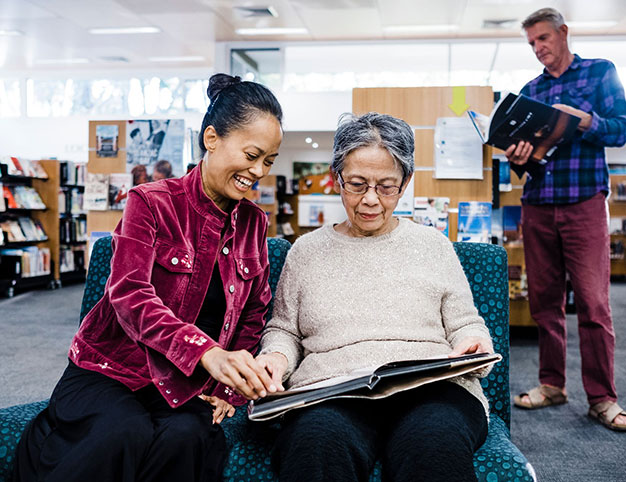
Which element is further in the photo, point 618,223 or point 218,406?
point 618,223

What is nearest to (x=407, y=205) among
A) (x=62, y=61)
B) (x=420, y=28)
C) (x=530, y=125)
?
(x=530, y=125)

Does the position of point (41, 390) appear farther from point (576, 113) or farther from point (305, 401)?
point (576, 113)

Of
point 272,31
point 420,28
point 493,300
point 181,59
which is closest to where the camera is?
point 493,300

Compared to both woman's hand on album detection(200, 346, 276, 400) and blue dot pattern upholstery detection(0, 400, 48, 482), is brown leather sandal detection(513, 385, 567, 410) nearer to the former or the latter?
woman's hand on album detection(200, 346, 276, 400)

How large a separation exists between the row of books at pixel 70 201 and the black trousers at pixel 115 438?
277 inches

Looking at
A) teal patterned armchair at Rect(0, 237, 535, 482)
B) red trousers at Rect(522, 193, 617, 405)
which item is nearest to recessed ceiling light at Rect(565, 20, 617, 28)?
red trousers at Rect(522, 193, 617, 405)

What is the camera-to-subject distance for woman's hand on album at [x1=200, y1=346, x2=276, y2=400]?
1.09m

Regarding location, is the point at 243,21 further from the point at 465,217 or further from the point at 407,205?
the point at 465,217

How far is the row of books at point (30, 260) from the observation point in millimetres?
6668

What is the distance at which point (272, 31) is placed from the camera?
26.1 ft

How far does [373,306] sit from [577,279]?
153 cm

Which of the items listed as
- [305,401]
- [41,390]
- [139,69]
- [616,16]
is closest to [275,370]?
[305,401]

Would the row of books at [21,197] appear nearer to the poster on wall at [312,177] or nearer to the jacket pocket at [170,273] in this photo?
the poster on wall at [312,177]

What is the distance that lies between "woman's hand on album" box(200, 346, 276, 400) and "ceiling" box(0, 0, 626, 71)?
20.7 feet
